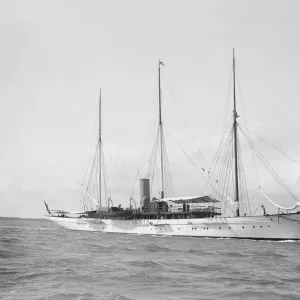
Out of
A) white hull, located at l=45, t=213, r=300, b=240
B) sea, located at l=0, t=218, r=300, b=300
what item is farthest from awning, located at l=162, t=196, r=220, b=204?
sea, located at l=0, t=218, r=300, b=300

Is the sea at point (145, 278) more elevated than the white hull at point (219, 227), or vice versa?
the white hull at point (219, 227)

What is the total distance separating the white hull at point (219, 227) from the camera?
39.8 m

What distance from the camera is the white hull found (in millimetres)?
39750

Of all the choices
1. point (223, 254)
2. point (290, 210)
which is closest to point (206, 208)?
point (290, 210)

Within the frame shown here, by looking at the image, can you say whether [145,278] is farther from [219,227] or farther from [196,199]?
[196,199]

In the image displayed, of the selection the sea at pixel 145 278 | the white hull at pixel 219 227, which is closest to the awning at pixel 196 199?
the white hull at pixel 219 227

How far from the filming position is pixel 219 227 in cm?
4416

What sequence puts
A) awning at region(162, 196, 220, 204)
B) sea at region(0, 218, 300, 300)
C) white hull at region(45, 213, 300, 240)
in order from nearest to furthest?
sea at region(0, 218, 300, 300)
white hull at region(45, 213, 300, 240)
awning at region(162, 196, 220, 204)

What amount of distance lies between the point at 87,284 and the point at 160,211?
37.9 m

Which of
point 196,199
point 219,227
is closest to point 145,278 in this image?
point 219,227

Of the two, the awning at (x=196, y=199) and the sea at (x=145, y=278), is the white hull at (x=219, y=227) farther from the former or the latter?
the sea at (x=145, y=278)

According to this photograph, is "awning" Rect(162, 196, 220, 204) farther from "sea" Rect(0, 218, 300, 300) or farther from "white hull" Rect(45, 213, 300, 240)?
"sea" Rect(0, 218, 300, 300)

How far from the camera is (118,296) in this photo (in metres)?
12.7

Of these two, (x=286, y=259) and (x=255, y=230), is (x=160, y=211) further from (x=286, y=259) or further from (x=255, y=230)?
(x=286, y=259)
